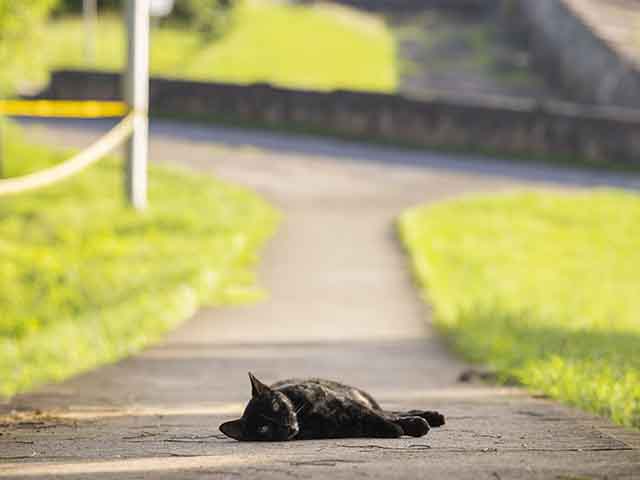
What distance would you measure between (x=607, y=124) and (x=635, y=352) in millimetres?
18282

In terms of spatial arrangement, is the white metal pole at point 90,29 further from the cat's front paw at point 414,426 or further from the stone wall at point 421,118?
the cat's front paw at point 414,426

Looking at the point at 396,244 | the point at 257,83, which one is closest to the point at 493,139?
the point at 257,83

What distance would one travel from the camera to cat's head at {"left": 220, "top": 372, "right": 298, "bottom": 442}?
4781 mm

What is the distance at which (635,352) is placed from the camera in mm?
9031

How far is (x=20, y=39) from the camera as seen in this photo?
20188 millimetres

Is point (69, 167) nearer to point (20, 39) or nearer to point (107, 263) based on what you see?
point (107, 263)

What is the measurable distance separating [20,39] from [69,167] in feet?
23.2

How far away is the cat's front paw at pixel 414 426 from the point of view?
5.11 metres

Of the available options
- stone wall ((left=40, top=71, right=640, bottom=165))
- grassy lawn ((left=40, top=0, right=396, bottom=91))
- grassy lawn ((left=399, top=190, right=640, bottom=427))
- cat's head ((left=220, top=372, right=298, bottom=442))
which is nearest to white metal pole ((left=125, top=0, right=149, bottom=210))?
grassy lawn ((left=399, top=190, right=640, bottom=427))

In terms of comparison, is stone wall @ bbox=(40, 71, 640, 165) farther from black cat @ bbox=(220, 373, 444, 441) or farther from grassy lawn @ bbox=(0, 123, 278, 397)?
black cat @ bbox=(220, 373, 444, 441)

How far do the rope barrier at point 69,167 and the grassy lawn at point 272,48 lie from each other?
2060cm

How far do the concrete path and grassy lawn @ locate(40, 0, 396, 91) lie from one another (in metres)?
22.6

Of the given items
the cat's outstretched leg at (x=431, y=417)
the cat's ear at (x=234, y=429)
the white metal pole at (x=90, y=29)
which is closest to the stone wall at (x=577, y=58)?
the white metal pole at (x=90, y=29)

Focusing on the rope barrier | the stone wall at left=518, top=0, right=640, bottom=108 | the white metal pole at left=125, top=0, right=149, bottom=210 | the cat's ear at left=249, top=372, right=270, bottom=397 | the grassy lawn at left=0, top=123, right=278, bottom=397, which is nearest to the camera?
the cat's ear at left=249, top=372, right=270, bottom=397
